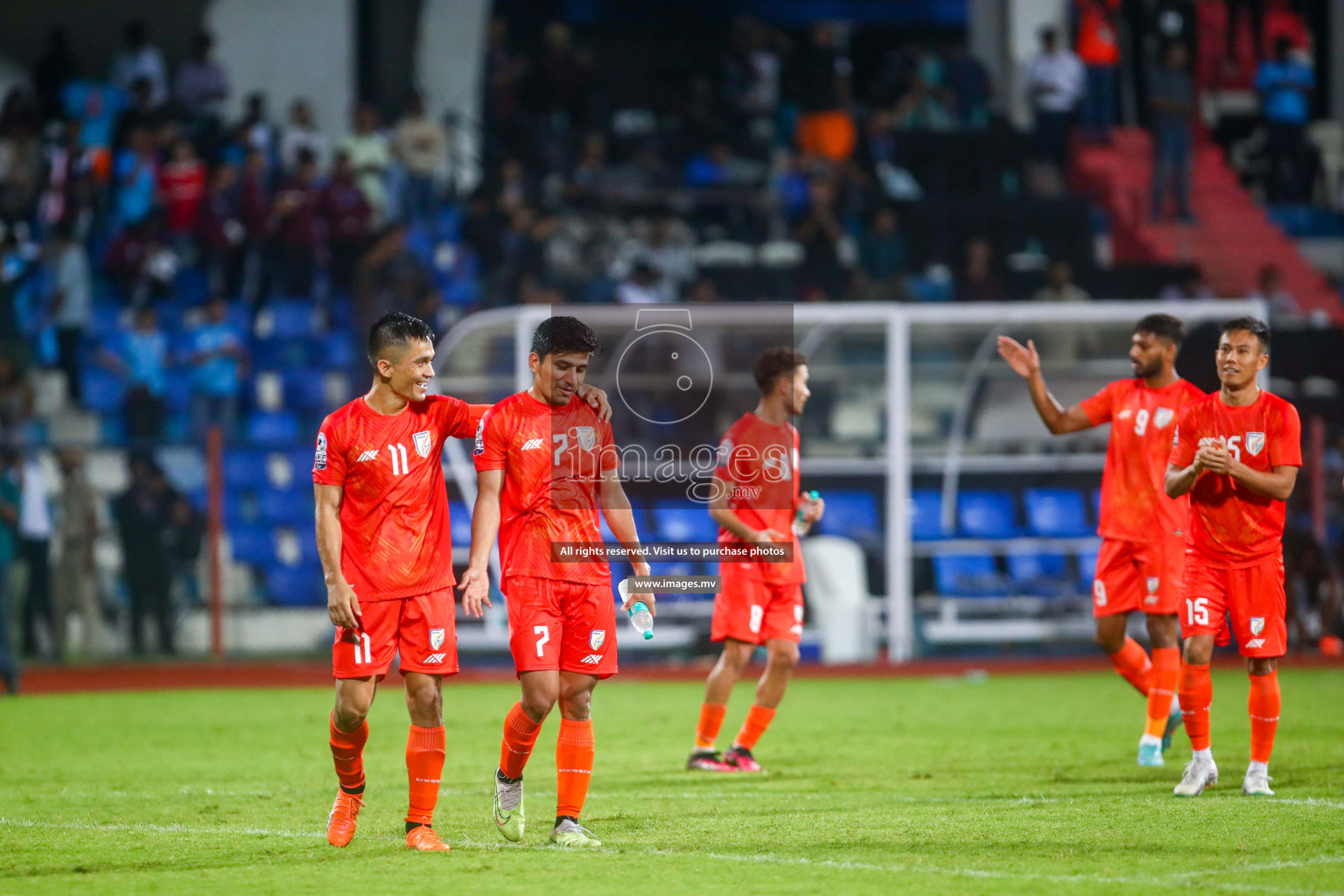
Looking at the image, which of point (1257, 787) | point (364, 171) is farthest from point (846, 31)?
point (1257, 787)

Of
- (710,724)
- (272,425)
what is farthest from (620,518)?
(272,425)

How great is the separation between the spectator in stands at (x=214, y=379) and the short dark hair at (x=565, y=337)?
42.3 ft

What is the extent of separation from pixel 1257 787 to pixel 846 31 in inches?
854

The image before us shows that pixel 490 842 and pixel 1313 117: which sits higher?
pixel 1313 117

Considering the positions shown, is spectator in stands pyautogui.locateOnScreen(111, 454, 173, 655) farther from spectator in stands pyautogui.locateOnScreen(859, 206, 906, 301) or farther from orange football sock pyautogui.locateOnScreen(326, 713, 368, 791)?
orange football sock pyautogui.locateOnScreen(326, 713, 368, 791)

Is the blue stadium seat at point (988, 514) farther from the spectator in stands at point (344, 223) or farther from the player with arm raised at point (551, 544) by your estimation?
the player with arm raised at point (551, 544)

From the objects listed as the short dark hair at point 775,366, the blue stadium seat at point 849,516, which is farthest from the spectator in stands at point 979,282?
the short dark hair at point 775,366

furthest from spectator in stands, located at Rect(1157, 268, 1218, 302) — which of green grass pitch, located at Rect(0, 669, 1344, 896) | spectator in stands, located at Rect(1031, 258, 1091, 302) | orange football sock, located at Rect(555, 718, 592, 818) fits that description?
orange football sock, located at Rect(555, 718, 592, 818)

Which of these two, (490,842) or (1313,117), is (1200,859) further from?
(1313,117)

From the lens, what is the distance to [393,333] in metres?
7.12

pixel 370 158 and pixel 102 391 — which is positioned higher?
pixel 370 158

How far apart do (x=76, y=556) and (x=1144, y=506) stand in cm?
1134

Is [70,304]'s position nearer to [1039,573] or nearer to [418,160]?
[418,160]

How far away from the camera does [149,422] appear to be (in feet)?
62.5
